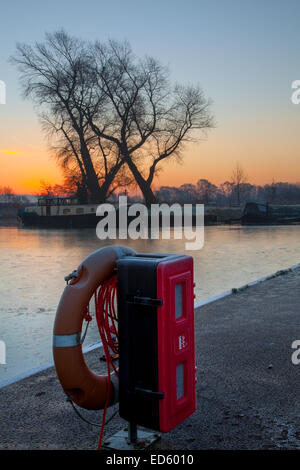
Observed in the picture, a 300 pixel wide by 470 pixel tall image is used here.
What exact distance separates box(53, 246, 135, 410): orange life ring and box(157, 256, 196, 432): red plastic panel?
0.49 m

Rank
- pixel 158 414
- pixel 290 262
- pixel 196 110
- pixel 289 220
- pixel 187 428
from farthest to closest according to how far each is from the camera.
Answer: pixel 196 110 → pixel 289 220 → pixel 290 262 → pixel 187 428 → pixel 158 414

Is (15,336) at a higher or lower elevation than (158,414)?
lower

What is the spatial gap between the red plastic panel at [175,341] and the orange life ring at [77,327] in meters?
0.49

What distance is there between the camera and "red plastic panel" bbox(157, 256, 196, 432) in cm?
300

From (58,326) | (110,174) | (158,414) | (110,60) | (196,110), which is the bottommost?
(158,414)

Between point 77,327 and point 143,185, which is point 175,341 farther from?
point 143,185

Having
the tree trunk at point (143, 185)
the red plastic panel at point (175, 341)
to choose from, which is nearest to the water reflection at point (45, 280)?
the red plastic panel at point (175, 341)

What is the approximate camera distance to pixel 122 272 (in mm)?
3123

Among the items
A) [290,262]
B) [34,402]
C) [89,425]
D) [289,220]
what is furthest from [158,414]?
[289,220]

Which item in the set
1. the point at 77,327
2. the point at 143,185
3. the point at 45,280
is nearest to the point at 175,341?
the point at 77,327

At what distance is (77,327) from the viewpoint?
3.16 meters

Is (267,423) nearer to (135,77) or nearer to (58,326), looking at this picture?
(58,326)

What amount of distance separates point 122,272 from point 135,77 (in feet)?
159

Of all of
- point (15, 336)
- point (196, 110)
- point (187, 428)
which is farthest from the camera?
point (196, 110)
